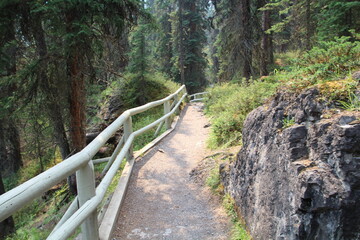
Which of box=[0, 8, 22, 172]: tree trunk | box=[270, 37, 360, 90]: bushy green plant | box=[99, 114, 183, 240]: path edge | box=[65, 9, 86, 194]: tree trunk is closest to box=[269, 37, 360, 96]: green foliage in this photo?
box=[270, 37, 360, 90]: bushy green plant

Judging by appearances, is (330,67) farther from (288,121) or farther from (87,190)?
(87,190)

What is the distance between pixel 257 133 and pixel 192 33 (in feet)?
79.7

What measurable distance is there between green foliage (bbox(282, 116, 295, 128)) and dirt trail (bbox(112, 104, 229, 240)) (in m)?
1.69

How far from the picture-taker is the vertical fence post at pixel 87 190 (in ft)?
8.16

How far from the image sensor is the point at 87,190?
2.53m

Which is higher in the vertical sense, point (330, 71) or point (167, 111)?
point (330, 71)

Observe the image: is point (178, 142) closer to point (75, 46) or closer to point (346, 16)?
point (75, 46)

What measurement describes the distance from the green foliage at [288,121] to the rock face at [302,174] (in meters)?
0.02

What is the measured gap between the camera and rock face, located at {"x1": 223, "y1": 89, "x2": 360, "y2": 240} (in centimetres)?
202

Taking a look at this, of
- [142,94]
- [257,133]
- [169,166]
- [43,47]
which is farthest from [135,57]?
[257,133]

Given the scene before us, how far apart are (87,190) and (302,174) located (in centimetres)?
204

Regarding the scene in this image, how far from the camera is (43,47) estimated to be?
24.1 feet

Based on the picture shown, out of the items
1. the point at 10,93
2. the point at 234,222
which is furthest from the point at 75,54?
the point at 234,222

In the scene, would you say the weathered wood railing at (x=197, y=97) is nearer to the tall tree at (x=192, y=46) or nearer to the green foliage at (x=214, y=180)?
the tall tree at (x=192, y=46)
